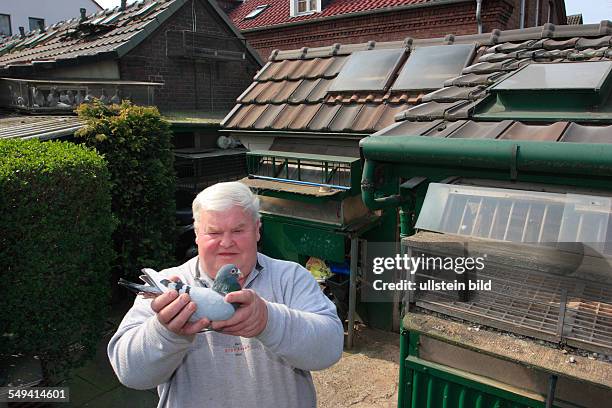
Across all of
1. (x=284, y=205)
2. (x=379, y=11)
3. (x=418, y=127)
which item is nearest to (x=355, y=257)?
(x=284, y=205)

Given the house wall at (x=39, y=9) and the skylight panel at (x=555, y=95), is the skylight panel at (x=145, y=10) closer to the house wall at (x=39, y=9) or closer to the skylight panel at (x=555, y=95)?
the skylight panel at (x=555, y=95)

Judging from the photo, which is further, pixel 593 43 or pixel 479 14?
pixel 479 14

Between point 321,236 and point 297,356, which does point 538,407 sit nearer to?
point 297,356

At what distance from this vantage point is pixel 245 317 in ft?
4.68

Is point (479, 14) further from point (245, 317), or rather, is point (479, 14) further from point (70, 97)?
point (245, 317)

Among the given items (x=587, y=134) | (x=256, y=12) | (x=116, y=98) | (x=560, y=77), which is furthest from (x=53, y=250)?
(x=256, y=12)

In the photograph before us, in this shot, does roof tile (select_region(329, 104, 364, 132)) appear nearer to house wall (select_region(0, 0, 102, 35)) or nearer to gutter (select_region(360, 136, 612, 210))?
gutter (select_region(360, 136, 612, 210))

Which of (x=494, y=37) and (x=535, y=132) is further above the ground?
(x=494, y=37)

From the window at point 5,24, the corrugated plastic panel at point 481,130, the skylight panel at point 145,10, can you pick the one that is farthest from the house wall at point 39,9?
the corrugated plastic panel at point 481,130

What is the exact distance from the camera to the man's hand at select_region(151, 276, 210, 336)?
4.54 ft

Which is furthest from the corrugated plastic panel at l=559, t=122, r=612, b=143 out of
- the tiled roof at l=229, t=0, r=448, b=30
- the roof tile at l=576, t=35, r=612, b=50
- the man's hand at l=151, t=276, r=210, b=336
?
the tiled roof at l=229, t=0, r=448, b=30

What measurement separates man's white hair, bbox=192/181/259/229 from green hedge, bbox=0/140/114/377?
3201 millimetres

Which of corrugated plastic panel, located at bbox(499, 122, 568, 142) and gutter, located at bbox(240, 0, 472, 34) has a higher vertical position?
gutter, located at bbox(240, 0, 472, 34)

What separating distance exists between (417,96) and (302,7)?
13.7 m
